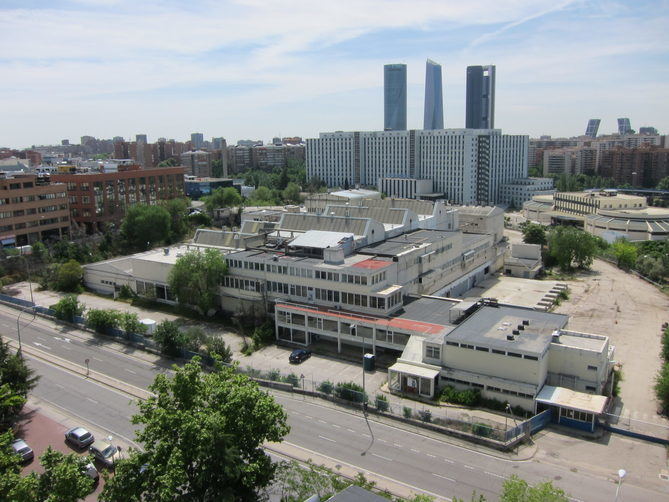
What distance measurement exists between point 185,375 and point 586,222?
10490cm

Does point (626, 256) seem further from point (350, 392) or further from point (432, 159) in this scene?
point (432, 159)

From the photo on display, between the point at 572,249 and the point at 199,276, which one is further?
the point at 572,249

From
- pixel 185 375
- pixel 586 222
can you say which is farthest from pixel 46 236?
pixel 586 222

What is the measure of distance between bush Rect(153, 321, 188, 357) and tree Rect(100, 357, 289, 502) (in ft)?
67.9

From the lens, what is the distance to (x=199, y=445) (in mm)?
21828

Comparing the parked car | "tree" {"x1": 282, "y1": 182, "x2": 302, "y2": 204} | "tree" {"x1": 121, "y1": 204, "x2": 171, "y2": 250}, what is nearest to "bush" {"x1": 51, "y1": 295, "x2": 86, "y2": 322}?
the parked car

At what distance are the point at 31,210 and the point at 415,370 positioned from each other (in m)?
72.3

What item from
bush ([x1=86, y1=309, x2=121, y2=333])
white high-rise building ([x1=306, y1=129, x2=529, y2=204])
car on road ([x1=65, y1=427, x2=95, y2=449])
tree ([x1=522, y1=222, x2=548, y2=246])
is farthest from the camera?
white high-rise building ([x1=306, y1=129, x2=529, y2=204])

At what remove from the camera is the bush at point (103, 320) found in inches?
2026

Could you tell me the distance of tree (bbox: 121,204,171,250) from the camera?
8662cm

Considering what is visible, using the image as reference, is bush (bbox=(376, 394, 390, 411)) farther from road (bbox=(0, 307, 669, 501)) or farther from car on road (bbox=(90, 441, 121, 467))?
car on road (bbox=(90, 441, 121, 467))

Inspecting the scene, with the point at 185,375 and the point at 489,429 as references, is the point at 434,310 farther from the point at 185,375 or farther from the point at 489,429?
the point at 185,375

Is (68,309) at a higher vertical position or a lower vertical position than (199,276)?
lower

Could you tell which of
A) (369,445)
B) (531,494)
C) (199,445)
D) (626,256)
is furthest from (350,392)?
(626,256)
